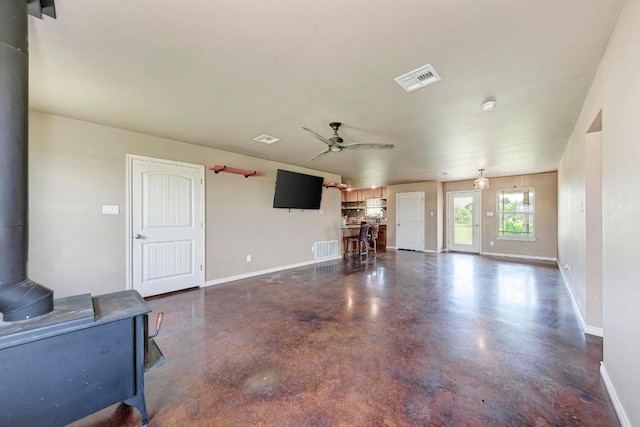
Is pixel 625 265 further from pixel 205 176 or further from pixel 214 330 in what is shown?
pixel 205 176

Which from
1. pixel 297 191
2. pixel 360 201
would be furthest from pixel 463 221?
pixel 297 191

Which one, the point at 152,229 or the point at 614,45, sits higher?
the point at 614,45

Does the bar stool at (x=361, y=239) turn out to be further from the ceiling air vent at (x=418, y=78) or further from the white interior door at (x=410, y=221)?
the ceiling air vent at (x=418, y=78)

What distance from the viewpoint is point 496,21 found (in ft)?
5.19

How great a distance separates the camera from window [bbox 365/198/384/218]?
33.9ft

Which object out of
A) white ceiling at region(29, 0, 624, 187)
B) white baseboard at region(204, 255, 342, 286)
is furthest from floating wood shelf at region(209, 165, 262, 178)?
white baseboard at region(204, 255, 342, 286)

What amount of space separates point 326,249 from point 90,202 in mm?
4882

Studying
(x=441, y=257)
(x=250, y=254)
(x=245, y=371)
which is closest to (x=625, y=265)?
(x=245, y=371)

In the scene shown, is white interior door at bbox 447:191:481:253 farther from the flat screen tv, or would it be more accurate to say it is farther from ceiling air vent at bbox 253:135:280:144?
ceiling air vent at bbox 253:135:280:144

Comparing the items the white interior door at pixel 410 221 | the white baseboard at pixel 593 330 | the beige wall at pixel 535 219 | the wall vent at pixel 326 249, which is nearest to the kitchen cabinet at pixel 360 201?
the white interior door at pixel 410 221

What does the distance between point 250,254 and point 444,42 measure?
14.8 feet

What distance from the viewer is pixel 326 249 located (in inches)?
273

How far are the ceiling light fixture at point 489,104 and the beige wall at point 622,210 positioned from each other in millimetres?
775

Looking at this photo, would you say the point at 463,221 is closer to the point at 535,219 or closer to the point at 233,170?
the point at 535,219
